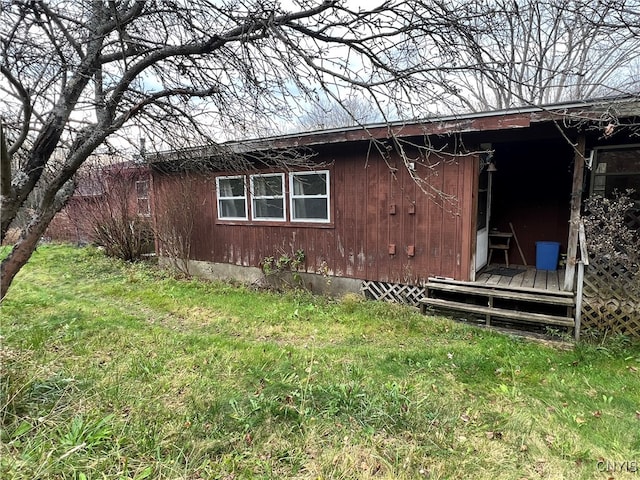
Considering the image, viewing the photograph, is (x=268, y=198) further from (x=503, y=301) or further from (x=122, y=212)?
(x=122, y=212)

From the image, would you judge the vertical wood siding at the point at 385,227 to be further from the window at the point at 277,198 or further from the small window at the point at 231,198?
the small window at the point at 231,198

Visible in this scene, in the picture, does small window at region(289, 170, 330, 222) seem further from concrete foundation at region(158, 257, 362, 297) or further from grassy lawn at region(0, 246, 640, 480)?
grassy lawn at region(0, 246, 640, 480)

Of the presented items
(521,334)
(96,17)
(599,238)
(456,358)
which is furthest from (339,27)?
(521,334)

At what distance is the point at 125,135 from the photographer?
396 cm

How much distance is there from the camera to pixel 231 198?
26.7ft

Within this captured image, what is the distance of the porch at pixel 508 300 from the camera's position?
185 inches

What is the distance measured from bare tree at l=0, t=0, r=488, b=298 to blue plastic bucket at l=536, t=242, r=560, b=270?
4.78 m

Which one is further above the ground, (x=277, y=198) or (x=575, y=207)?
(x=277, y=198)

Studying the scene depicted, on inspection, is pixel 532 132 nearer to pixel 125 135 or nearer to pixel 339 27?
pixel 339 27

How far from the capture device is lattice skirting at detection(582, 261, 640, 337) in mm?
4250

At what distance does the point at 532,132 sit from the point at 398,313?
3.21 metres

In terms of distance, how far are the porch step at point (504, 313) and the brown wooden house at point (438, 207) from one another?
0.02 metres

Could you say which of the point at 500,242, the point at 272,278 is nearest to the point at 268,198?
the point at 272,278

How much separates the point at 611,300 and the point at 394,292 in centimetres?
293
